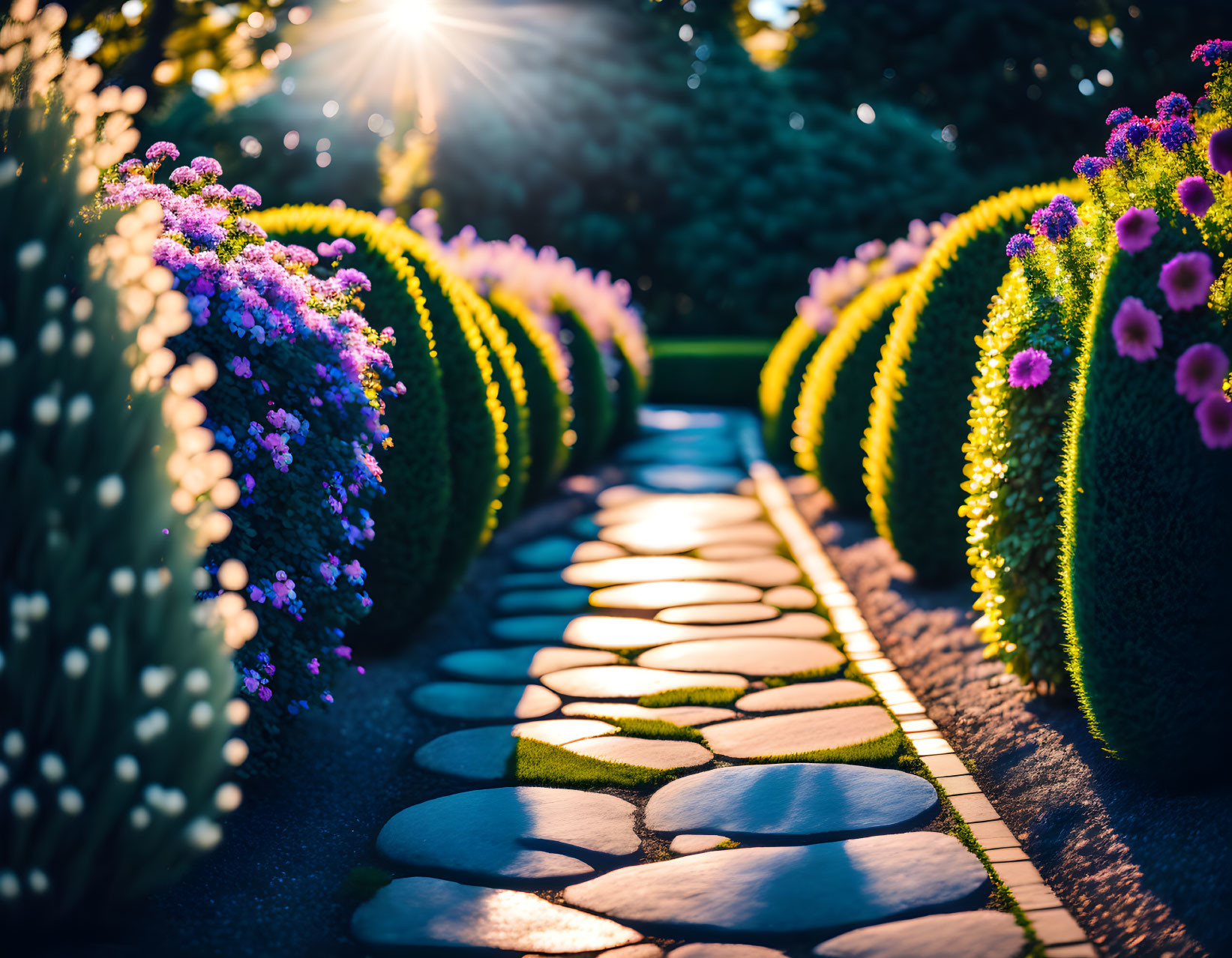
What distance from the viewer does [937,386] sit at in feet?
16.8

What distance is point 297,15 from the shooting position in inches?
722

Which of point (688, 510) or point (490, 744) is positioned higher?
point (688, 510)

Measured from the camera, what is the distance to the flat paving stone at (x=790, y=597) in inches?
216

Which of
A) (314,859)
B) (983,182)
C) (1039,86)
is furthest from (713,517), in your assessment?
(1039,86)

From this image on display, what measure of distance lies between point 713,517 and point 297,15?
641 inches

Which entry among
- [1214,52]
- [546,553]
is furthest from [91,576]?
[546,553]

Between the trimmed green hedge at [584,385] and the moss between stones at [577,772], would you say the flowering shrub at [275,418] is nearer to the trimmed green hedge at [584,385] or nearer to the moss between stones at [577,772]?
the moss between stones at [577,772]

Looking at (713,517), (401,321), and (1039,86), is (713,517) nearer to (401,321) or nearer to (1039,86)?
(401,321)

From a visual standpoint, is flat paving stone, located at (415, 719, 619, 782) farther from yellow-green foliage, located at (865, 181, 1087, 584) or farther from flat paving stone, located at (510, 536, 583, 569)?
flat paving stone, located at (510, 536, 583, 569)

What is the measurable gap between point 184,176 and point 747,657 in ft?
11.1

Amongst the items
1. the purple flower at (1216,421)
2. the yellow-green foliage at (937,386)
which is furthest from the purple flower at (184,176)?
the yellow-green foliage at (937,386)

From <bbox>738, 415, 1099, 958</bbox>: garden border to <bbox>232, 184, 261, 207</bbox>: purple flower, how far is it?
3.42m

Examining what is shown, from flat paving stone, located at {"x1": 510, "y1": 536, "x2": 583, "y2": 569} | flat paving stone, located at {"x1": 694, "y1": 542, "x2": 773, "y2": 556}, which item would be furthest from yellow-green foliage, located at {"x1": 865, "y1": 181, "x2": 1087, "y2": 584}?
flat paving stone, located at {"x1": 510, "y1": 536, "x2": 583, "y2": 569}

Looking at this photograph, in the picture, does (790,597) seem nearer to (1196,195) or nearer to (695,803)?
(695,803)
